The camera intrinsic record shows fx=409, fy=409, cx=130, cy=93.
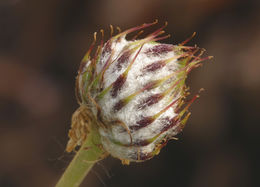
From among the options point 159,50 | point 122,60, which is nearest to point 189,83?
point 159,50

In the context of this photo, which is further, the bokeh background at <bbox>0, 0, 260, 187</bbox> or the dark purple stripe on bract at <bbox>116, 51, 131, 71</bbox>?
the bokeh background at <bbox>0, 0, 260, 187</bbox>

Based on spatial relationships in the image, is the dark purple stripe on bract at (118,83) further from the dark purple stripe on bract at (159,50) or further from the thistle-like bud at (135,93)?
the dark purple stripe on bract at (159,50)

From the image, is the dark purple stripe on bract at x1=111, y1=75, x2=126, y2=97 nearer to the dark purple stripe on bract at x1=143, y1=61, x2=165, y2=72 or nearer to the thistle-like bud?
the thistle-like bud

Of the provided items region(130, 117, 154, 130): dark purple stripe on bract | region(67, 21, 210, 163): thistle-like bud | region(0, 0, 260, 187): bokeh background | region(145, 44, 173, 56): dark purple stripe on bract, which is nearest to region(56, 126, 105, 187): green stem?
region(67, 21, 210, 163): thistle-like bud

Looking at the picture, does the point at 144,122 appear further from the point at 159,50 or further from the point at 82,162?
the point at 82,162

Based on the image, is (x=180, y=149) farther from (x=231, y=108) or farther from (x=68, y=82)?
(x=68, y=82)

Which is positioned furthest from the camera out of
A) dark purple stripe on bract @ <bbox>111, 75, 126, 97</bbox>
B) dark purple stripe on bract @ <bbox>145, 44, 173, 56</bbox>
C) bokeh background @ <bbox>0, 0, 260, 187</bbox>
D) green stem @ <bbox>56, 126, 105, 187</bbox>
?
bokeh background @ <bbox>0, 0, 260, 187</bbox>

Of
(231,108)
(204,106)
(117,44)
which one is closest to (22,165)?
(204,106)
